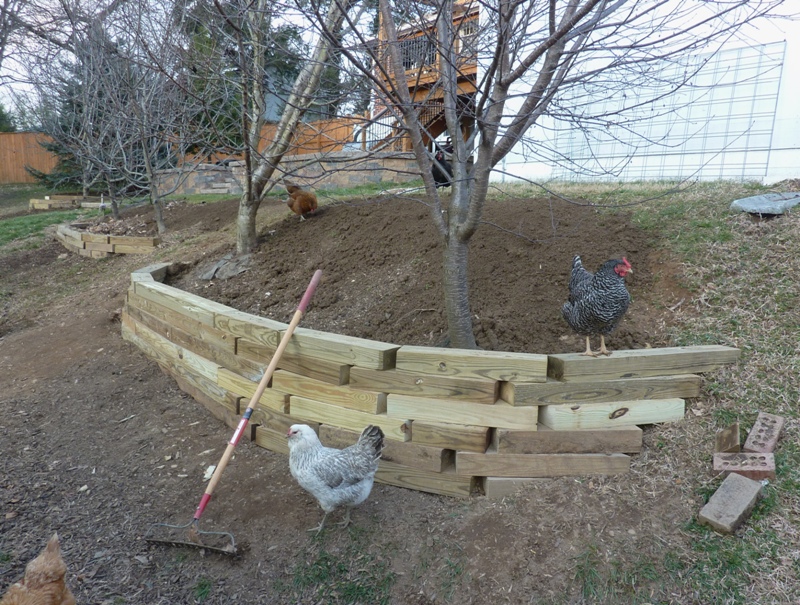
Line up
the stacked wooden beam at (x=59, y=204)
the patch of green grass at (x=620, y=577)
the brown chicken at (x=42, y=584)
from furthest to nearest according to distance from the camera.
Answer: the stacked wooden beam at (x=59, y=204), the patch of green grass at (x=620, y=577), the brown chicken at (x=42, y=584)

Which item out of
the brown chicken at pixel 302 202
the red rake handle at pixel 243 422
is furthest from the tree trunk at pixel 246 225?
the red rake handle at pixel 243 422

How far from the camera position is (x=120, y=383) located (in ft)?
16.5


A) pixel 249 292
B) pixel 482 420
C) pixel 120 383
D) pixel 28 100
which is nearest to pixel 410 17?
pixel 482 420

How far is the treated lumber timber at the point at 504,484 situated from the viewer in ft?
10.6

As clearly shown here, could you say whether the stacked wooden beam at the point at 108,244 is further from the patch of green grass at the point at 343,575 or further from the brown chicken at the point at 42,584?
the brown chicken at the point at 42,584

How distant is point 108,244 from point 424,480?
27.8ft

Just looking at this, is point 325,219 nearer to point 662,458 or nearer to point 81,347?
point 81,347

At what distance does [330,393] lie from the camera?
11.8 ft

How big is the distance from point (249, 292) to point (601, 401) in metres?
3.84

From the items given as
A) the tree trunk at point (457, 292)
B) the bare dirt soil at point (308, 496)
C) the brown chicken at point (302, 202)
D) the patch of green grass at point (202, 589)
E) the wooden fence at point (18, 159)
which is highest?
the wooden fence at point (18, 159)

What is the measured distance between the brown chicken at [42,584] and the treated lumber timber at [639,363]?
2617 millimetres

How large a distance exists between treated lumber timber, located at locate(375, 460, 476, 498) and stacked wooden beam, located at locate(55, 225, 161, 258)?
24.1ft

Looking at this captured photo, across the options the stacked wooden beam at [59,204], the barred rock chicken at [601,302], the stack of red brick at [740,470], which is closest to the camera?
the stack of red brick at [740,470]

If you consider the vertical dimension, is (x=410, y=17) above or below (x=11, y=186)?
above
